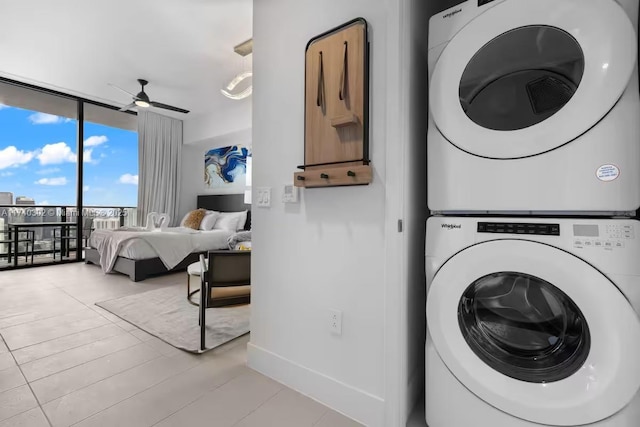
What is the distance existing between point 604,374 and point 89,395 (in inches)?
85.9

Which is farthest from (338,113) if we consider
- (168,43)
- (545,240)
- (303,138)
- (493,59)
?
(168,43)

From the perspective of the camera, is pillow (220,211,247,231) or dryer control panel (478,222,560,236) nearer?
dryer control panel (478,222,560,236)

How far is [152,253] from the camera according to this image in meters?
4.23

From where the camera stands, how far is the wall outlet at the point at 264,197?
1764 millimetres

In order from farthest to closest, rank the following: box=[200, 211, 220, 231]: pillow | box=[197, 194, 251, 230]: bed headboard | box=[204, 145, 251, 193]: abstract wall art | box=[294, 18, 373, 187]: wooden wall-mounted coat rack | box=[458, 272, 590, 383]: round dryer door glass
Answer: box=[204, 145, 251, 193]: abstract wall art < box=[197, 194, 251, 230]: bed headboard < box=[200, 211, 220, 231]: pillow < box=[294, 18, 373, 187]: wooden wall-mounted coat rack < box=[458, 272, 590, 383]: round dryer door glass

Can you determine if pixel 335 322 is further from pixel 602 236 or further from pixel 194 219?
pixel 194 219

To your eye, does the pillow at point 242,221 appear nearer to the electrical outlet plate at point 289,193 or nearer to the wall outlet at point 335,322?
the electrical outlet plate at point 289,193

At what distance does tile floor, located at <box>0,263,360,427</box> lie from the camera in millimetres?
1393

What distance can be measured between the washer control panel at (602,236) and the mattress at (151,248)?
4.54 metres

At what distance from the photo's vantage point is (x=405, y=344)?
1.26 m

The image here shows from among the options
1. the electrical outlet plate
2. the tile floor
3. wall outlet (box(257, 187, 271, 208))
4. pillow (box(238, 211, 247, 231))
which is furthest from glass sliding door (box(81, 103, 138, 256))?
the electrical outlet plate

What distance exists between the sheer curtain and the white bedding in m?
1.18

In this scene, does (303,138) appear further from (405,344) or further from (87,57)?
(87,57)

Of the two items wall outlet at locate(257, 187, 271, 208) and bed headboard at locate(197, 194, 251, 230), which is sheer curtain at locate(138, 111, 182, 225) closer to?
bed headboard at locate(197, 194, 251, 230)
